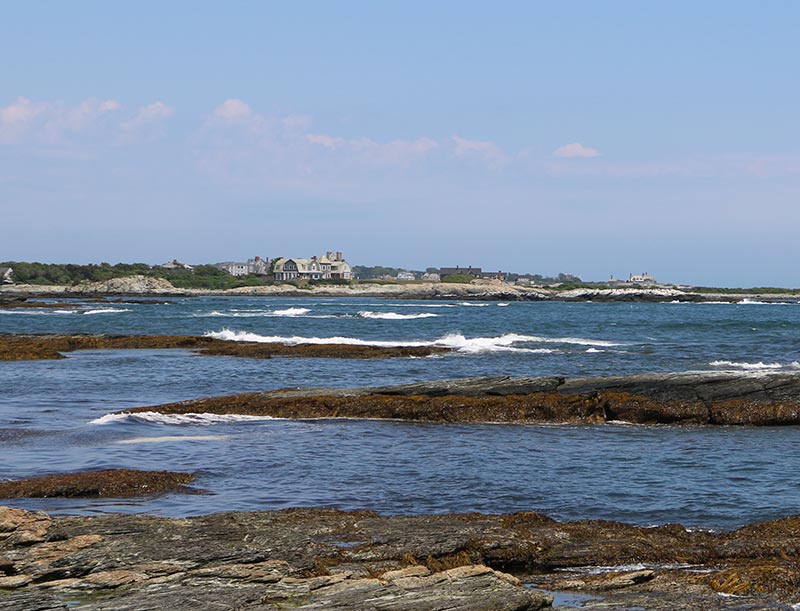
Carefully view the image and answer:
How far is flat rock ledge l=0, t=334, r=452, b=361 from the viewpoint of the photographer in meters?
38.6

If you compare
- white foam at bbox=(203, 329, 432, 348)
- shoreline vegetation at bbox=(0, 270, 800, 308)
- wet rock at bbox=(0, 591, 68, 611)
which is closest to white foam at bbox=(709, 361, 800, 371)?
white foam at bbox=(203, 329, 432, 348)

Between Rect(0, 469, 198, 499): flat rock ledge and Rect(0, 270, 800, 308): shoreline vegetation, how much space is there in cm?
12981

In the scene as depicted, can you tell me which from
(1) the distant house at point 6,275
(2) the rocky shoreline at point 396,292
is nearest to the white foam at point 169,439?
(2) the rocky shoreline at point 396,292

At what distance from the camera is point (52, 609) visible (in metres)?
7.07

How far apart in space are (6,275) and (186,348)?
446 feet

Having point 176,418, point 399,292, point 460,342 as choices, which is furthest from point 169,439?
point 399,292

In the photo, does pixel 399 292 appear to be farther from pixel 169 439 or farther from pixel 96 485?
pixel 96 485

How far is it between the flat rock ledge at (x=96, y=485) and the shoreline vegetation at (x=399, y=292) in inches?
5111

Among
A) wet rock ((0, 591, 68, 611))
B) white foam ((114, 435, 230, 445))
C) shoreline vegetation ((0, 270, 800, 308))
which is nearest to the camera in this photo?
wet rock ((0, 591, 68, 611))

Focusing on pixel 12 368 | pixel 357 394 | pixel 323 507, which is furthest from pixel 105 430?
pixel 12 368

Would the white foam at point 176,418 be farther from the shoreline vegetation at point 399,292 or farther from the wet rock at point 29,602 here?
the shoreline vegetation at point 399,292

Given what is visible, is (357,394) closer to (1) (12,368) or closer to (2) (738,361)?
(1) (12,368)

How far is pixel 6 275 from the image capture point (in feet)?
542

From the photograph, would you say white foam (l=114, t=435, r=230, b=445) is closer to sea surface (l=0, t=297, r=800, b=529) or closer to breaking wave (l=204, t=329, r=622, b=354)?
sea surface (l=0, t=297, r=800, b=529)
